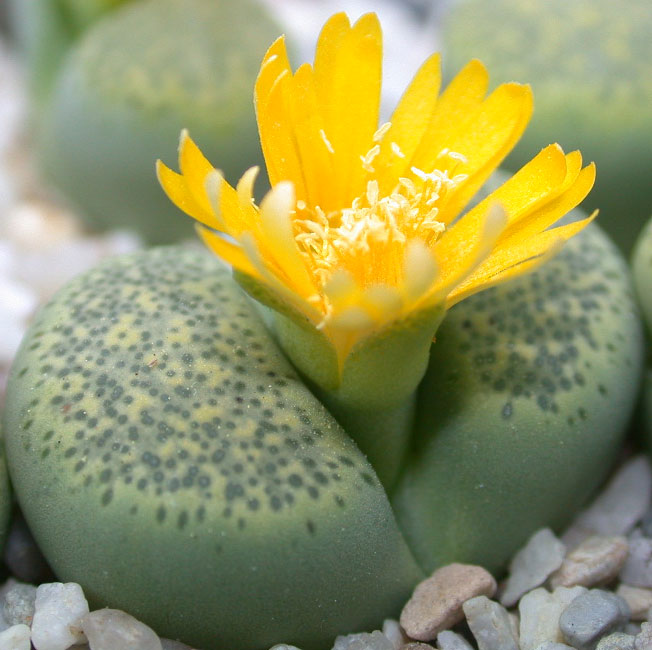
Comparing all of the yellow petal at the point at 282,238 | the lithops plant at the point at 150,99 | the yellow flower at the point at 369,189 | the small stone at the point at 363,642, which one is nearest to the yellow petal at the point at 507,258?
the yellow flower at the point at 369,189

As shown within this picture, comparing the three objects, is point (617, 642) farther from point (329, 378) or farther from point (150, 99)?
point (150, 99)

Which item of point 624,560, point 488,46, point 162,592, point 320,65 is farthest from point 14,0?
point 624,560

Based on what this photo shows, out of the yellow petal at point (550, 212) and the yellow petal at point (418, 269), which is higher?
the yellow petal at point (550, 212)

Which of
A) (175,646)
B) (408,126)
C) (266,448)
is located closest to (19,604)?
(175,646)

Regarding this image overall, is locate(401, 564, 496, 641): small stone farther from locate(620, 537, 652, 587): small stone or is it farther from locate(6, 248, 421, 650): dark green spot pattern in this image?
locate(620, 537, 652, 587): small stone

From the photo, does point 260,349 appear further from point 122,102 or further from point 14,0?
point 14,0

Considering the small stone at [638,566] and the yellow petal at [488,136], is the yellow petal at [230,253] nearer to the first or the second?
the yellow petal at [488,136]
